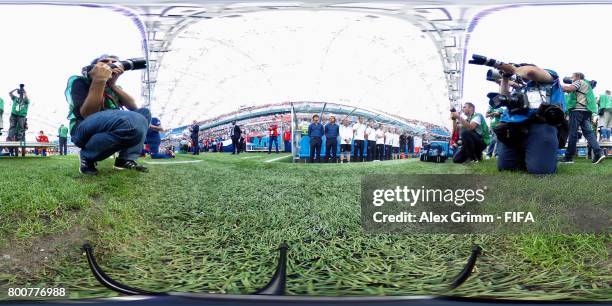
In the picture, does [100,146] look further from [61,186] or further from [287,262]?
[287,262]

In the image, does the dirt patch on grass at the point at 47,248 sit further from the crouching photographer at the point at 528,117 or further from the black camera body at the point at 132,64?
the crouching photographer at the point at 528,117

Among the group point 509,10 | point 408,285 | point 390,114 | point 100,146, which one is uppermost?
point 509,10

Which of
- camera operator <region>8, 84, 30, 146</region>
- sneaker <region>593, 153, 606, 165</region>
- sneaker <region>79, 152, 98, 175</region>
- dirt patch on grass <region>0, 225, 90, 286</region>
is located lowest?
dirt patch on grass <region>0, 225, 90, 286</region>

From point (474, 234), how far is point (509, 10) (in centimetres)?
91

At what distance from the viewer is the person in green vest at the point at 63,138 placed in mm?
1856

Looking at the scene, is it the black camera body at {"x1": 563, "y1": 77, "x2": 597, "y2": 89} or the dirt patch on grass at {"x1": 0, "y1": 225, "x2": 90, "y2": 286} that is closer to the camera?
the dirt patch on grass at {"x1": 0, "y1": 225, "x2": 90, "y2": 286}

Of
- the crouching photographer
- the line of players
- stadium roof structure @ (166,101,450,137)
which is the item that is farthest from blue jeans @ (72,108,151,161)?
the crouching photographer

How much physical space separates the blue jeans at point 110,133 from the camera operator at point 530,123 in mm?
1463

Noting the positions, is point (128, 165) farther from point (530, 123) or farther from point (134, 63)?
point (530, 123)

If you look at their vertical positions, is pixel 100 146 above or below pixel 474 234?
above

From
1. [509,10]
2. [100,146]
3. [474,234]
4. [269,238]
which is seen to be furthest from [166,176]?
[509,10]

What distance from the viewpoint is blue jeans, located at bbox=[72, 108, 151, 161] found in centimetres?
182

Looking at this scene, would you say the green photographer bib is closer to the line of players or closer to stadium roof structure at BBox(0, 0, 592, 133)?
stadium roof structure at BBox(0, 0, 592, 133)

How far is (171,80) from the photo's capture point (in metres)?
1.80
